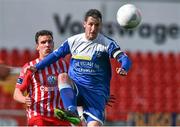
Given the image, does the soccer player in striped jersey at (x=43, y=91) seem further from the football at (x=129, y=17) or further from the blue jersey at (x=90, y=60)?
the football at (x=129, y=17)

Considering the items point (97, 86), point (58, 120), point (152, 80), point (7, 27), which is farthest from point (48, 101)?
point (7, 27)

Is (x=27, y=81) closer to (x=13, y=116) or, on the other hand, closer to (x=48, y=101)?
(x=48, y=101)

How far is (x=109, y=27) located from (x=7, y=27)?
8.81ft

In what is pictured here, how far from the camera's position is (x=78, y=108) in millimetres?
8062

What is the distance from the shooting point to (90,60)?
7.99 meters

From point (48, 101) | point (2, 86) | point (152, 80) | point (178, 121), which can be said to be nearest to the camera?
point (48, 101)

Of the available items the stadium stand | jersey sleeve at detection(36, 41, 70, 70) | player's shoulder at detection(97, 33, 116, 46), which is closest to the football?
player's shoulder at detection(97, 33, 116, 46)

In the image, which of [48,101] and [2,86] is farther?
[2,86]

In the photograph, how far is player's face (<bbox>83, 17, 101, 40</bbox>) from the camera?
25.7 feet

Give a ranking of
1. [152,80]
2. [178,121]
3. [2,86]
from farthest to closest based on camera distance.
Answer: [152,80]
[2,86]
[178,121]

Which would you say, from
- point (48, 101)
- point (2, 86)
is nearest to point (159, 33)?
point (2, 86)

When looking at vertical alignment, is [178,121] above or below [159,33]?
below

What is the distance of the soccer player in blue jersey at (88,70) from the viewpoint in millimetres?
7898

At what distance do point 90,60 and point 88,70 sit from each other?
0.11 metres
